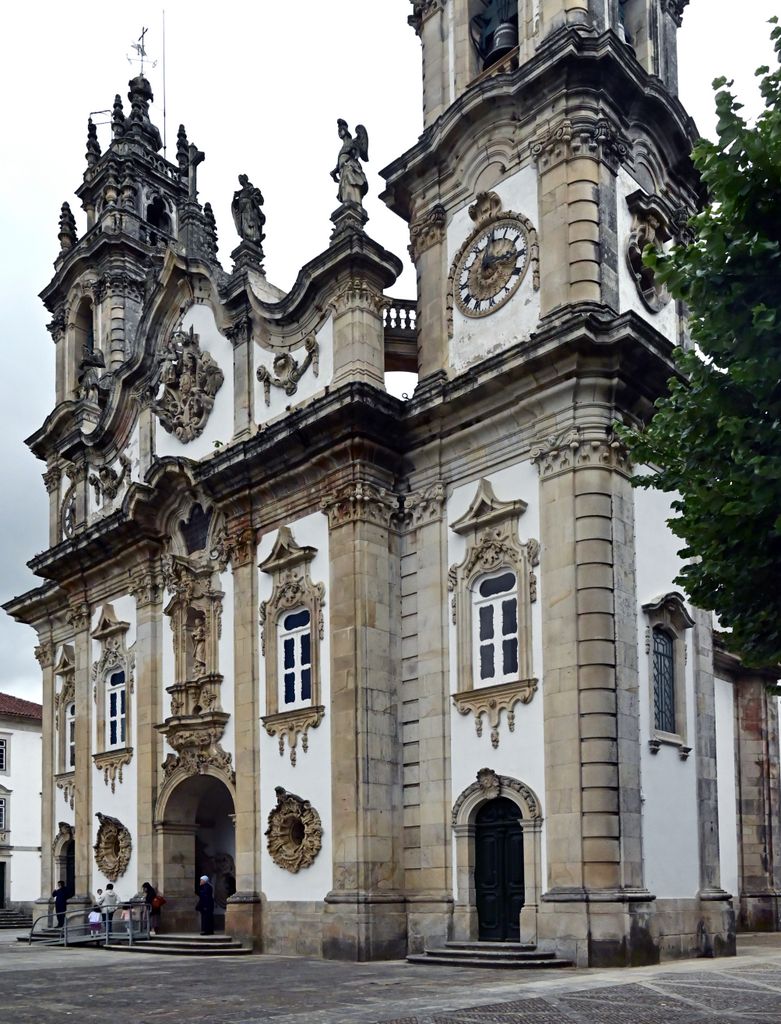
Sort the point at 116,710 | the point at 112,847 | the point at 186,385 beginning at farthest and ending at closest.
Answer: the point at 116,710 < the point at 112,847 < the point at 186,385

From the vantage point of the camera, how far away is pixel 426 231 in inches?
997

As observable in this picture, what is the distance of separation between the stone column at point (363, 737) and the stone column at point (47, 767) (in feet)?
44.6

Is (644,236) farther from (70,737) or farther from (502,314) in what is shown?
(70,737)

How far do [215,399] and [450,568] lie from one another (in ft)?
26.9

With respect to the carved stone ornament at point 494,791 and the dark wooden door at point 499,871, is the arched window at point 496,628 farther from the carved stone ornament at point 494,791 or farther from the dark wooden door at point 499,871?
the dark wooden door at point 499,871

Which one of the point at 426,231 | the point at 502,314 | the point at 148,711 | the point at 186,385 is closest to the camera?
the point at 502,314

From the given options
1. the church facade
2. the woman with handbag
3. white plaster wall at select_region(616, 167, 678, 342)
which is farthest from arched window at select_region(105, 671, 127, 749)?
white plaster wall at select_region(616, 167, 678, 342)

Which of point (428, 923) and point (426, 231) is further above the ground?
point (426, 231)

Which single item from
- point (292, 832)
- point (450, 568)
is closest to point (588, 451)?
point (450, 568)

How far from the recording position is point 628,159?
23500mm

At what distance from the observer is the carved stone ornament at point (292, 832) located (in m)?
23.9

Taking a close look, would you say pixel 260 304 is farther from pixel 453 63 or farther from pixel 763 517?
pixel 763 517

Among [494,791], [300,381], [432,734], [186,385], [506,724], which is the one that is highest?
[186,385]

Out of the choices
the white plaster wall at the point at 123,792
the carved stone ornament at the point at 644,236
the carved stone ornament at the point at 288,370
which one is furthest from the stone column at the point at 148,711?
the carved stone ornament at the point at 644,236
